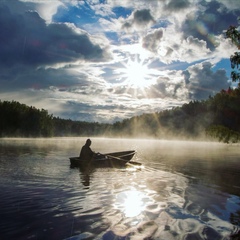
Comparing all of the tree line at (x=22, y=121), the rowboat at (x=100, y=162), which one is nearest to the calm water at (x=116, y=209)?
the rowboat at (x=100, y=162)

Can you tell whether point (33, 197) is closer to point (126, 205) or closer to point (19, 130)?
point (126, 205)

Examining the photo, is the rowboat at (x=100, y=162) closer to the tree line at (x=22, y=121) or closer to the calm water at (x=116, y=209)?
the calm water at (x=116, y=209)

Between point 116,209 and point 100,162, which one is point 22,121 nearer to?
point 100,162

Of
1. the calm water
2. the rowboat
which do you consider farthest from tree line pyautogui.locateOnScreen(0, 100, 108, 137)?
the calm water

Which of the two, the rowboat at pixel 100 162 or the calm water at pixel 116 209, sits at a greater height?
the rowboat at pixel 100 162

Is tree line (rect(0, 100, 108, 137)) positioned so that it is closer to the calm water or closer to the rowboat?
the rowboat

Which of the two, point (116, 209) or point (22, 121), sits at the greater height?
point (22, 121)

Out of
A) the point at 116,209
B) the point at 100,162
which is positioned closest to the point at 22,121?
the point at 100,162

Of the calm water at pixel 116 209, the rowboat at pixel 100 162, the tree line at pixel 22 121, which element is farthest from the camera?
the tree line at pixel 22 121

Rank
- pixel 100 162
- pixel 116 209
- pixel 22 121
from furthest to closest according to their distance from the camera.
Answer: pixel 22 121 → pixel 100 162 → pixel 116 209

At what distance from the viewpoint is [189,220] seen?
1104 centimetres

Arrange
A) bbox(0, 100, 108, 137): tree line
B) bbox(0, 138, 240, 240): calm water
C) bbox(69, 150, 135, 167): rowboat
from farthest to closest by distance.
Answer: bbox(0, 100, 108, 137): tree line → bbox(69, 150, 135, 167): rowboat → bbox(0, 138, 240, 240): calm water

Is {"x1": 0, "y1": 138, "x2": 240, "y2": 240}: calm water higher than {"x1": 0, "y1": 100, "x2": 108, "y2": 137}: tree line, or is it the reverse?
{"x1": 0, "y1": 100, "x2": 108, "y2": 137}: tree line

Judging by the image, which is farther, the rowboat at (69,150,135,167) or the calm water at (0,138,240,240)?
the rowboat at (69,150,135,167)
